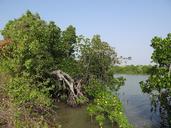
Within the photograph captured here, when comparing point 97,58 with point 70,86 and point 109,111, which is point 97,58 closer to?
point 70,86

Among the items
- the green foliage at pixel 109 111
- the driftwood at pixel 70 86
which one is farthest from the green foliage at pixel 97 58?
the green foliage at pixel 109 111

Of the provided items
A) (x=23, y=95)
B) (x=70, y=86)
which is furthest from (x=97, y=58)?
(x=23, y=95)

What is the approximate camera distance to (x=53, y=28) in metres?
20.5

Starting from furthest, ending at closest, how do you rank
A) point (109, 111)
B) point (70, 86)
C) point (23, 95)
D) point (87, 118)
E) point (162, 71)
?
point (70, 86), point (87, 118), point (109, 111), point (23, 95), point (162, 71)

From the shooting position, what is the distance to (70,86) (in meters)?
19.5

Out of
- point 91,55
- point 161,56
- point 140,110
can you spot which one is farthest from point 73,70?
point 161,56

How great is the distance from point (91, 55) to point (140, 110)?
5.50m

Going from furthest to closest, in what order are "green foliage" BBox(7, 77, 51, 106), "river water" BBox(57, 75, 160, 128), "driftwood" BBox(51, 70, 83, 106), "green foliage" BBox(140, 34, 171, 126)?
1. "driftwood" BBox(51, 70, 83, 106)
2. "river water" BBox(57, 75, 160, 128)
3. "green foliage" BBox(7, 77, 51, 106)
4. "green foliage" BBox(140, 34, 171, 126)

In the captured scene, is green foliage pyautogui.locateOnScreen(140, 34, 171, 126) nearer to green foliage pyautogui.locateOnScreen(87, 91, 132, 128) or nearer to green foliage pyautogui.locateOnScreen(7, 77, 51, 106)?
green foliage pyautogui.locateOnScreen(87, 91, 132, 128)

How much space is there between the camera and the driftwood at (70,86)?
64.3 feet

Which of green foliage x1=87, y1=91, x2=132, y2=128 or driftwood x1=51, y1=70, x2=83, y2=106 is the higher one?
driftwood x1=51, y1=70, x2=83, y2=106

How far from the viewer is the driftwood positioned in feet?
64.3

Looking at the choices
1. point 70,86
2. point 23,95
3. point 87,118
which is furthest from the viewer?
point 70,86

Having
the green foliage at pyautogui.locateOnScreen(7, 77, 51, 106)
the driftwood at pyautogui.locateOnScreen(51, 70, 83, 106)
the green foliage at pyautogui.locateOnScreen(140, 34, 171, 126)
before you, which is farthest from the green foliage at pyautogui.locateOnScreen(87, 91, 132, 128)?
the driftwood at pyautogui.locateOnScreen(51, 70, 83, 106)
